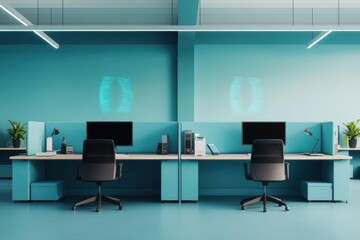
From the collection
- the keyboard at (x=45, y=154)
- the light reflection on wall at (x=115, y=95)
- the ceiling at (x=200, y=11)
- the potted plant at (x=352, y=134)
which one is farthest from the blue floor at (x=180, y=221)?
the ceiling at (x=200, y=11)

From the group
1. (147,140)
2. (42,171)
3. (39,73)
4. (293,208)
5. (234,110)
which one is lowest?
(293,208)

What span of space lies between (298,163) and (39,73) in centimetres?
553

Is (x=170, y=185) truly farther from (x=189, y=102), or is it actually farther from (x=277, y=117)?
(x=277, y=117)

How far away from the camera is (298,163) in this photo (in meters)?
5.11

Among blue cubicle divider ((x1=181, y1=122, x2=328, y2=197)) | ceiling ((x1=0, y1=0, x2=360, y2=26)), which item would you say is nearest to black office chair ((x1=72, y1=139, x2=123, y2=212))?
blue cubicle divider ((x1=181, y1=122, x2=328, y2=197))

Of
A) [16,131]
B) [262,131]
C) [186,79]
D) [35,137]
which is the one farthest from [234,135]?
[16,131]

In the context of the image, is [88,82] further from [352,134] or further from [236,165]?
[352,134]

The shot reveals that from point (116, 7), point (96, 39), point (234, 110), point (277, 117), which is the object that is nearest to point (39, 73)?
point (96, 39)

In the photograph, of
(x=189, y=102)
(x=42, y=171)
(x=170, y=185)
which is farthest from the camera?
(x=189, y=102)

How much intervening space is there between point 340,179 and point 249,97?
10.2 ft

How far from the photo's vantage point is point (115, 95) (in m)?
7.34

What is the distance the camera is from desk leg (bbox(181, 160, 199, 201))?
4.55m

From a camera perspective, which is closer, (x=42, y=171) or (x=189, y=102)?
(x=42, y=171)

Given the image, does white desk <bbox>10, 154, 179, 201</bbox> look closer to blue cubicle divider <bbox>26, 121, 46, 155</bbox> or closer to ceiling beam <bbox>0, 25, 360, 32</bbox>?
blue cubicle divider <bbox>26, 121, 46, 155</bbox>
